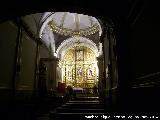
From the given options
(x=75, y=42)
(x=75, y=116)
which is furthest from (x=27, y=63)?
(x=75, y=42)

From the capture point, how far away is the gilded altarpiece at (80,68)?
2383cm

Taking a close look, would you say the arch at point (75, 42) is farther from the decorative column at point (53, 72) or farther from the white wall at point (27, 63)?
the white wall at point (27, 63)

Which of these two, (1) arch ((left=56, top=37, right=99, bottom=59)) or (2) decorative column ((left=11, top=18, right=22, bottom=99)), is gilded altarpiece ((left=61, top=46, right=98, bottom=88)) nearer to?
(1) arch ((left=56, top=37, right=99, bottom=59))

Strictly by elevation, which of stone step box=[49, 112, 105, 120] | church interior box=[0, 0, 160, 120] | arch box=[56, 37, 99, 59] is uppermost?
arch box=[56, 37, 99, 59]

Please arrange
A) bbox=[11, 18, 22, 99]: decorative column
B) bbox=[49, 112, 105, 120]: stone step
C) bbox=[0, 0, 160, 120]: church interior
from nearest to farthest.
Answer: bbox=[49, 112, 105, 120]: stone step → bbox=[0, 0, 160, 120]: church interior → bbox=[11, 18, 22, 99]: decorative column

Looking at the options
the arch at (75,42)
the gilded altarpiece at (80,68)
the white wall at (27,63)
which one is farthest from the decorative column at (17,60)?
the gilded altarpiece at (80,68)

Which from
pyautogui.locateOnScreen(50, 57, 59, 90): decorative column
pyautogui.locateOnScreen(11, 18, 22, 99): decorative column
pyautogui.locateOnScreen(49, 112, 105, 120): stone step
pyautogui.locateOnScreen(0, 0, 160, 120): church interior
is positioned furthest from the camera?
pyautogui.locateOnScreen(50, 57, 59, 90): decorative column

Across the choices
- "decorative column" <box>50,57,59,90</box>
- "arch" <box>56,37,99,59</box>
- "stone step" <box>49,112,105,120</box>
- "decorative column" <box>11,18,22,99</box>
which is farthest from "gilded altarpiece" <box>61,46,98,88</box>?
"stone step" <box>49,112,105,120</box>

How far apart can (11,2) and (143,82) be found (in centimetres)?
474

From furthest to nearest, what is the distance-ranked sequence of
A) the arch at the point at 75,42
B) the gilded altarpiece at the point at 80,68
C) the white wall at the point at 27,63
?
the gilded altarpiece at the point at 80,68
the arch at the point at 75,42
the white wall at the point at 27,63

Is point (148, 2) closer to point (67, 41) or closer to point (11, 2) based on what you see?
point (11, 2)

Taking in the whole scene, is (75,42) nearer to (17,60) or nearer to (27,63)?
(27,63)

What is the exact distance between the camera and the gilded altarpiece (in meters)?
23.8

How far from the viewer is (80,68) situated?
2462 centimetres
